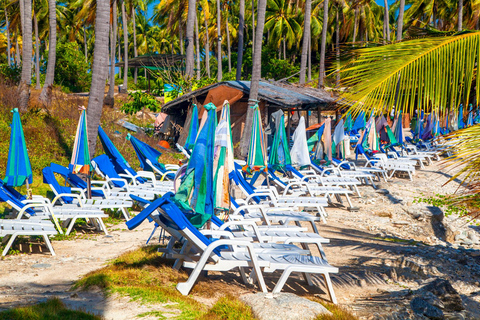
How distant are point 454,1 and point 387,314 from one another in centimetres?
3921

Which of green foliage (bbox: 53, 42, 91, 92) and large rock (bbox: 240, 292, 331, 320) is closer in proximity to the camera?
large rock (bbox: 240, 292, 331, 320)

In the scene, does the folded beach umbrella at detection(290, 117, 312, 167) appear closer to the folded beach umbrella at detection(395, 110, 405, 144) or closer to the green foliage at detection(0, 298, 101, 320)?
the folded beach umbrella at detection(395, 110, 405, 144)

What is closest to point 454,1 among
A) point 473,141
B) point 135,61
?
point 135,61

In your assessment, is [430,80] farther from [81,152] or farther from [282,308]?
[81,152]

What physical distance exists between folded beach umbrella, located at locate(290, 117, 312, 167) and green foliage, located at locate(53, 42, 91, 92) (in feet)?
78.6

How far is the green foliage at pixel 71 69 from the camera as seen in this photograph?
3108 centimetres

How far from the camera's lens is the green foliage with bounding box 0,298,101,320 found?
3.38m

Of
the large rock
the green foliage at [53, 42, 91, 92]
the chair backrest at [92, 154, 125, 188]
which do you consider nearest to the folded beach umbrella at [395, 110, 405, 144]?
the chair backrest at [92, 154, 125, 188]

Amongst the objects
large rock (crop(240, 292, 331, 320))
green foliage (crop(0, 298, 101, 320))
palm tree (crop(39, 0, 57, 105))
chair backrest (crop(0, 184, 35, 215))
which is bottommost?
large rock (crop(240, 292, 331, 320))

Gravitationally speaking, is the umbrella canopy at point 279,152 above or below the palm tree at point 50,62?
below

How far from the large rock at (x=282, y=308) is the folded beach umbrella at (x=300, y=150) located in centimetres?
758

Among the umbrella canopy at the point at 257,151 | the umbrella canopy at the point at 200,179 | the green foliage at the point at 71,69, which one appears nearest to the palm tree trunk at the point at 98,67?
the umbrella canopy at the point at 257,151

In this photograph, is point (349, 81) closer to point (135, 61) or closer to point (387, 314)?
point (387, 314)

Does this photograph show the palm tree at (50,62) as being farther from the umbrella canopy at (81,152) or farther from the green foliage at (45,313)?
the green foliage at (45,313)
